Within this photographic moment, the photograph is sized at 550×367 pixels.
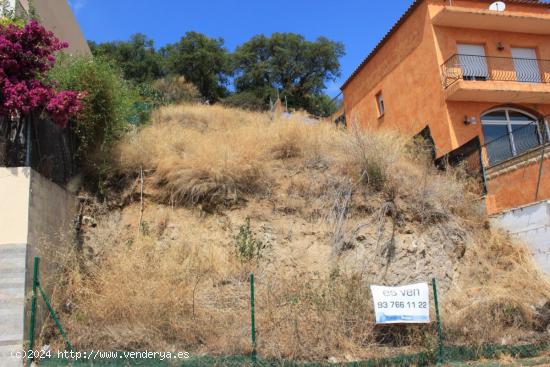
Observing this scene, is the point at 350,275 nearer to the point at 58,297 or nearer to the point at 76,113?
the point at 58,297

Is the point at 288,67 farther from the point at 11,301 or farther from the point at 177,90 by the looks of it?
the point at 11,301

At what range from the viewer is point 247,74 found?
33688 mm

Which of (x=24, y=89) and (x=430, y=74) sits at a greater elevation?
(x=430, y=74)

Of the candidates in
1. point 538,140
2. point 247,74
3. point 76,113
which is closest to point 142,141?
point 76,113

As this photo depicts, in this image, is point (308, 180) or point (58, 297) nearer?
point (58, 297)

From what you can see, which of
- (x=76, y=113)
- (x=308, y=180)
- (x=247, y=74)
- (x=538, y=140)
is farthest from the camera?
(x=247, y=74)

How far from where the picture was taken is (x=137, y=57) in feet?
Result: 114

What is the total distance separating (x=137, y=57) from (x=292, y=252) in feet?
92.6

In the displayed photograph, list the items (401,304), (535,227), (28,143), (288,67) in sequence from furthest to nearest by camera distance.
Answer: (288,67) < (535,227) < (28,143) < (401,304)

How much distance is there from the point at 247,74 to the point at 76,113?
2493 cm

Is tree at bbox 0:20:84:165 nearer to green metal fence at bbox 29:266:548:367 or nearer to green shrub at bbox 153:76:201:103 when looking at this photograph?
green metal fence at bbox 29:266:548:367

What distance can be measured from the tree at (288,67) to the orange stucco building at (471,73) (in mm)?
13544

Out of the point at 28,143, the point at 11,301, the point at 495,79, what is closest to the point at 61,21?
the point at 28,143

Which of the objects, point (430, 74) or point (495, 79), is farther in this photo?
point (495, 79)
